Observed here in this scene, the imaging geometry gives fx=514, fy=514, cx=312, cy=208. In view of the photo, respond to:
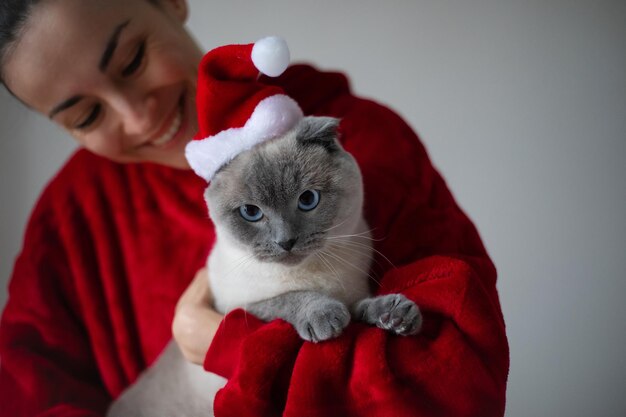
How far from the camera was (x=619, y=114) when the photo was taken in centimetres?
85

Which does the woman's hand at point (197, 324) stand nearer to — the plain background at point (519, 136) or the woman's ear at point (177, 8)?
the plain background at point (519, 136)

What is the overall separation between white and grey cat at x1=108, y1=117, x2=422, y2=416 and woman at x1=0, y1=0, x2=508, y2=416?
5 cm

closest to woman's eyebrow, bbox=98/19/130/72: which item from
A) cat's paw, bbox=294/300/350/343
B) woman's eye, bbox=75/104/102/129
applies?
woman's eye, bbox=75/104/102/129

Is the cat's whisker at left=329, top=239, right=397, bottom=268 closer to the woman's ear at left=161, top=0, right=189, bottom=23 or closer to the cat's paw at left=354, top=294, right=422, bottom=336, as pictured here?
the cat's paw at left=354, top=294, right=422, bottom=336

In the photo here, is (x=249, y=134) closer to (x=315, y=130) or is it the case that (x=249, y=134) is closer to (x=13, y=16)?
(x=315, y=130)

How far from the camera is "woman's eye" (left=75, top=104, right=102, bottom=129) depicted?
42.4 inches

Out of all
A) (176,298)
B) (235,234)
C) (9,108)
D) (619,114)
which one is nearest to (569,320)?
(619,114)

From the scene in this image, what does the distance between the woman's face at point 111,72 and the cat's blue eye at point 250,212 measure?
0.28 m

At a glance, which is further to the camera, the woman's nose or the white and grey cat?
the woman's nose

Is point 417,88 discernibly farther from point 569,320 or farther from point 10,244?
point 10,244

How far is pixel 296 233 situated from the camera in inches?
33.3

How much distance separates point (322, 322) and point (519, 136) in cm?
66

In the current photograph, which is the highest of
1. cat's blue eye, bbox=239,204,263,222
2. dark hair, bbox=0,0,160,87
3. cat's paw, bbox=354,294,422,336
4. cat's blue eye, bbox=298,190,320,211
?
dark hair, bbox=0,0,160,87

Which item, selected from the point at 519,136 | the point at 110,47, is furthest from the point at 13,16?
the point at 519,136
